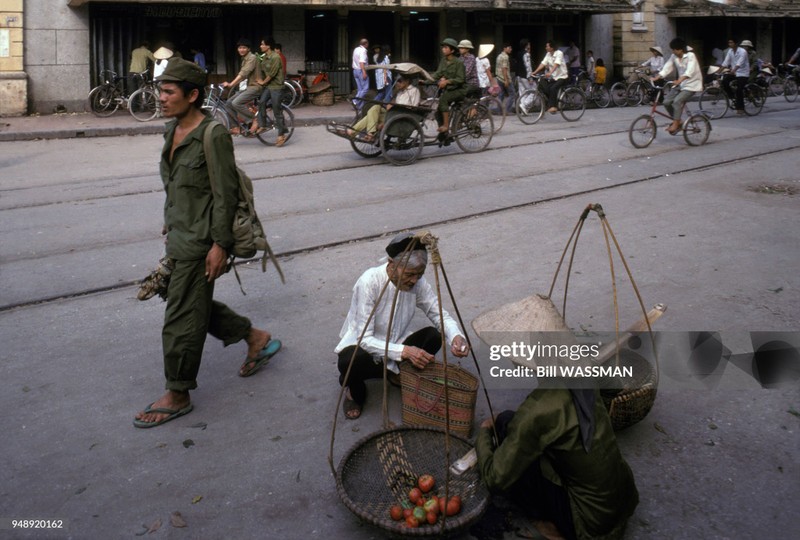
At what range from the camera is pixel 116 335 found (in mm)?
5203

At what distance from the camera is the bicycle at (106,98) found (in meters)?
16.6

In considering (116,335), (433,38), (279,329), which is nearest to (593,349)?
(279,329)

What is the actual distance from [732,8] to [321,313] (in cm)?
2729

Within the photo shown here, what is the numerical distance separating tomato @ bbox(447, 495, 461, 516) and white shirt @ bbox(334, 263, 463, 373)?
94 centimetres

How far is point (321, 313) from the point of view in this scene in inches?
219

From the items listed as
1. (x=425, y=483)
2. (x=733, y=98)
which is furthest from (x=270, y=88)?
(x=733, y=98)

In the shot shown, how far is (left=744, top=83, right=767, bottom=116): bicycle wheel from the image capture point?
18.5m

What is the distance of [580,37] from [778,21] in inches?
459

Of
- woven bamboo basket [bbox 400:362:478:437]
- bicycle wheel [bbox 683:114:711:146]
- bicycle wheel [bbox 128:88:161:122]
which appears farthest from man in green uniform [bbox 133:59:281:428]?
bicycle wheel [bbox 128:88:161:122]

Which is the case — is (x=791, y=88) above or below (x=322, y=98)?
above

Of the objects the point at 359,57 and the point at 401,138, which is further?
the point at 359,57

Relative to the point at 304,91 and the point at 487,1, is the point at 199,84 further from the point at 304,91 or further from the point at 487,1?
the point at 487,1

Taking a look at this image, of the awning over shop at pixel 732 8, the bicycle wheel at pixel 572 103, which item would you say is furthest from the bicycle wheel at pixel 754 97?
the awning over shop at pixel 732 8

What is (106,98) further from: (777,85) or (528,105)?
(777,85)
